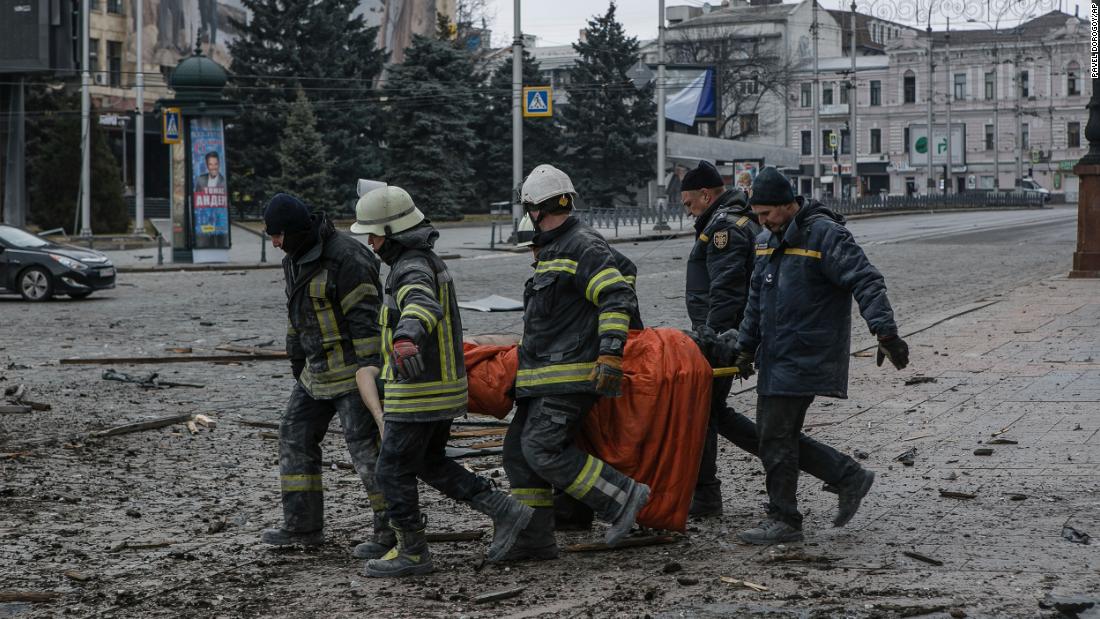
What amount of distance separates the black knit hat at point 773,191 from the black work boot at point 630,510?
4.56 ft

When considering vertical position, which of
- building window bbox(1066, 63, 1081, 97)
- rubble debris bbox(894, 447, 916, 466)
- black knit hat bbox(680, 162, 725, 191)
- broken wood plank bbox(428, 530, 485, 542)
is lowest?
broken wood plank bbox(428, 530, 485, 542)

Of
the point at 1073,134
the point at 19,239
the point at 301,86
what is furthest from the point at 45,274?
the point at 1073,134

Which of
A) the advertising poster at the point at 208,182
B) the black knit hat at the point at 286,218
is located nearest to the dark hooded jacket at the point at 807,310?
the black knit hat at the point at 286,218

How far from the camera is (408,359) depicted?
548 cm

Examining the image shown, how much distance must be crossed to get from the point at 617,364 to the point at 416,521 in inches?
42.0

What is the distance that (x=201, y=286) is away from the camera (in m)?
24.8

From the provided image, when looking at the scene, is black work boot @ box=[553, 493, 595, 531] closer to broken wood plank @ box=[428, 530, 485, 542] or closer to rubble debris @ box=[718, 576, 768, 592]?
broken wood plank @ box=[428, 530, 485, 542]

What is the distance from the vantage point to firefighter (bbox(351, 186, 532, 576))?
5.80 m

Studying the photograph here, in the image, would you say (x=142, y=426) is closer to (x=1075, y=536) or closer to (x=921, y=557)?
(x=921, y=557)

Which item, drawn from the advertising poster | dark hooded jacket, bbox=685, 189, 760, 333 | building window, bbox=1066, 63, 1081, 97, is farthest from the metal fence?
dark hooded jacket, bbox=685, 189, 760, 333

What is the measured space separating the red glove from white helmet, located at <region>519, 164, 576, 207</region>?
90cm

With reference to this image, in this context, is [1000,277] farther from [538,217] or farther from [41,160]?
[41,160]

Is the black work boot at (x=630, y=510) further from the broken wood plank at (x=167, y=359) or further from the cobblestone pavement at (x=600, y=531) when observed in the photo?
the broken wood plank at (x=167, y=359)

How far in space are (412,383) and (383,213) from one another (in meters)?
0.72
